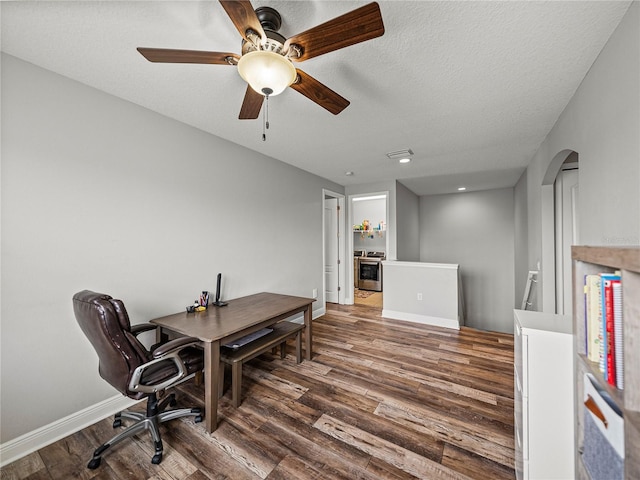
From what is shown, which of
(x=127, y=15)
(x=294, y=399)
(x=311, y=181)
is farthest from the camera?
(x=311, y=181)

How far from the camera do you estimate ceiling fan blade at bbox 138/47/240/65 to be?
117 centimetres

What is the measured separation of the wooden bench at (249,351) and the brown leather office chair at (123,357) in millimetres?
416

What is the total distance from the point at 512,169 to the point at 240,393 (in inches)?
185

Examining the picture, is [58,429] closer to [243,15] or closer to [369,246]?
[243,15]

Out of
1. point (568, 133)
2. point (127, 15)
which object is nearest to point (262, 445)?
point (127, 15)

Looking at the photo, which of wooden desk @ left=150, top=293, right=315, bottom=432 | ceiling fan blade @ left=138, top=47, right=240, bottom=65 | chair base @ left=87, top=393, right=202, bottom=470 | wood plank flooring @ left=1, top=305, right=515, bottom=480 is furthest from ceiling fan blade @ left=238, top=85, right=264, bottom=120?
wood plank flooring @ left=1, top=305, right=515, bottom=480

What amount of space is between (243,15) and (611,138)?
75.3 inches

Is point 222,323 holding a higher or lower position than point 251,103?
lower

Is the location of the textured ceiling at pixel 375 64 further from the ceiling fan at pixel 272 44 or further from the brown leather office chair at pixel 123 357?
the brown leather office chair at pixel 123 357

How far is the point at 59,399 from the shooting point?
171 centimetres

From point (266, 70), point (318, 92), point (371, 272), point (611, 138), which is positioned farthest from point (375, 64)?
point (371, 272)

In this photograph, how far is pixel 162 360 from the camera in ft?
5.30

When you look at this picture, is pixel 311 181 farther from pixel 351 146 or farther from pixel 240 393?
pixel 240 393

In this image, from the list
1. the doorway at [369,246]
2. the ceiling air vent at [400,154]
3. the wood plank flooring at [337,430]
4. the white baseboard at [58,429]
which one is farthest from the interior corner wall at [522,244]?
the white baseboard at [58,429]
